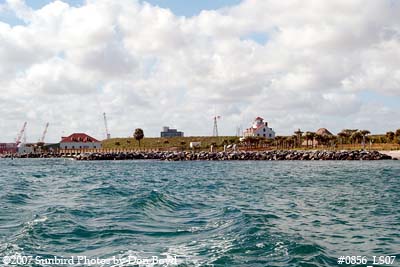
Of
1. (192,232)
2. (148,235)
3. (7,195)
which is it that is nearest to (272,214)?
(192,232)

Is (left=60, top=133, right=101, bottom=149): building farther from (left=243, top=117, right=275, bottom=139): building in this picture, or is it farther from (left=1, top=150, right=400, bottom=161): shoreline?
(left=243, top=117, right=275, bottom=139): building

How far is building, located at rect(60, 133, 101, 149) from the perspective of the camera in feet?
602

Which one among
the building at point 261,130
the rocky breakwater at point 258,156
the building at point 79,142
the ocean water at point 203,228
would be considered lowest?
the ocean water at point 203,228

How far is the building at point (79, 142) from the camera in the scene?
184 metres

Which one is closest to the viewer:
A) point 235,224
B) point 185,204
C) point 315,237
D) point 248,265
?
point 248,265

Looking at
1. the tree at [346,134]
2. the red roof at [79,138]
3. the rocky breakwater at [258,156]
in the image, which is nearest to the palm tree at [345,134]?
the tree at [346,134]

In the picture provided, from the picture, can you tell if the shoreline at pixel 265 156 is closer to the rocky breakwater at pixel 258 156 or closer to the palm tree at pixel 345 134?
the rocky breakwater at pixel 258 156

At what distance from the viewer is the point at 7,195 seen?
31188 millimetres

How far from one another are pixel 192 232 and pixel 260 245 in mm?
3691

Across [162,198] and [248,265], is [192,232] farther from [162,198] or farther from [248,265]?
[162,198]

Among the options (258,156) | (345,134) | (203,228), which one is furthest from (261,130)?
(203,228)

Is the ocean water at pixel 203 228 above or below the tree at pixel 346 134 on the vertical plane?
below

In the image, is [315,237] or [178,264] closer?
[178,264]

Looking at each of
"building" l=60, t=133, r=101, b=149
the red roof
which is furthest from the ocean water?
the red roof
